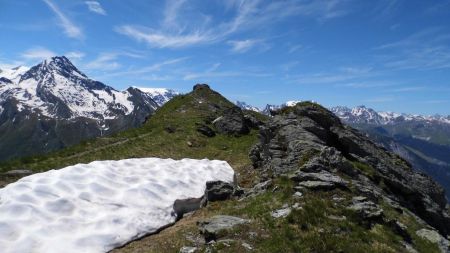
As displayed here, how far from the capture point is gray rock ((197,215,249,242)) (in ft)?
63.9

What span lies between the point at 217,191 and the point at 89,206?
829cm

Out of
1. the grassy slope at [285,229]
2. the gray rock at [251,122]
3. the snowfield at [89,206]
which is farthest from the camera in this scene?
the gray rock at [251,122]

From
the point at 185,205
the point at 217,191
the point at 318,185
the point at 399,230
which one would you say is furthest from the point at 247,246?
the point at 217,191

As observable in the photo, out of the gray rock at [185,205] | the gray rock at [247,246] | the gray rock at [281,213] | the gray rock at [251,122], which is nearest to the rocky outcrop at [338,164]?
the gray rock at [281,213]

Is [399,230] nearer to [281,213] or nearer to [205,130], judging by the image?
[281,213]

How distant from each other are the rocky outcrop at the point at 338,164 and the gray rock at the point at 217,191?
10.9ft

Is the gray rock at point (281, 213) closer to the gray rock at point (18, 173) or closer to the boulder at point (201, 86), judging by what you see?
the gray rock at point (18, 173)

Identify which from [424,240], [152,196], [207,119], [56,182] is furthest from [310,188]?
[207,119]

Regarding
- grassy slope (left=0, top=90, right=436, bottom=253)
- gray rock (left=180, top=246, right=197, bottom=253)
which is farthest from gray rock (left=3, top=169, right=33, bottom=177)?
gray rock (left=180, top=246, right=197, bottom=253)

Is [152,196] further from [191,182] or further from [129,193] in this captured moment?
[191,182]

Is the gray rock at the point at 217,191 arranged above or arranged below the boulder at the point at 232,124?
below

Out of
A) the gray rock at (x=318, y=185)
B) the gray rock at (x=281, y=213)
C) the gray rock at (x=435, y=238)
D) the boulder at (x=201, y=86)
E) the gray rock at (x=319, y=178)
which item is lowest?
the gray rock at (x=435, y=238)

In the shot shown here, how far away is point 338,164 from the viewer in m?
28.4

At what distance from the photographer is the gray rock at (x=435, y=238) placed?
73.0 feet
